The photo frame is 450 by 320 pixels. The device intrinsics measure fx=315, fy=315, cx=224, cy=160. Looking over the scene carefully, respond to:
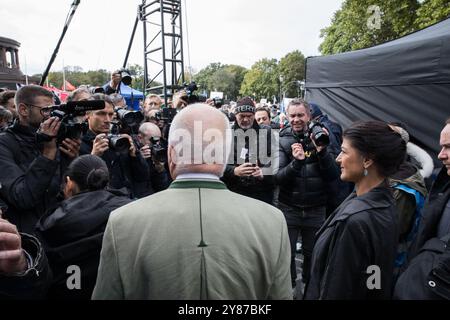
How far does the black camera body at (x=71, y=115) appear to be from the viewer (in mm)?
2207

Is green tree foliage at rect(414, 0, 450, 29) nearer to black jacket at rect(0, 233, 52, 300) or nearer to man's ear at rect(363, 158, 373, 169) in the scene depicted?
man's ear at rect(363, 158, 373, 169)

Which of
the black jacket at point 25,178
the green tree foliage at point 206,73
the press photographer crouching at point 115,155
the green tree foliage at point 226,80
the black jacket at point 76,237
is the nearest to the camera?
the black jacket at point 76,237

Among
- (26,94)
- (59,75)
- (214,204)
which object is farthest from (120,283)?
(59,75)

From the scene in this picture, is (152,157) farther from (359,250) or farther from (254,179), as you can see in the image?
(359,250)

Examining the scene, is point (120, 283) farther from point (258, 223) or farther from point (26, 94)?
point (26, 94)

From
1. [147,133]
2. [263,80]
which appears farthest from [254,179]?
[263,80]

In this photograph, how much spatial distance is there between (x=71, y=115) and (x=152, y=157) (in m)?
1.08

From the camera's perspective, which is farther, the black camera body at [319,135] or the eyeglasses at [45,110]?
the black camera body at [319,135]

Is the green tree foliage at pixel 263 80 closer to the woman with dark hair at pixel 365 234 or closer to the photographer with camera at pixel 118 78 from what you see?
the photographer with camera at pixel 118 78

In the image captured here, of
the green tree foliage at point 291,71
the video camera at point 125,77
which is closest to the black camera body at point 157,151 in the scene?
the video camera at point 125,77

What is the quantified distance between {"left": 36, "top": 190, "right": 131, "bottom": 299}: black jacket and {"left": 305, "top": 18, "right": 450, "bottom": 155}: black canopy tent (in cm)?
368

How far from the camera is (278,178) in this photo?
3.17 metres

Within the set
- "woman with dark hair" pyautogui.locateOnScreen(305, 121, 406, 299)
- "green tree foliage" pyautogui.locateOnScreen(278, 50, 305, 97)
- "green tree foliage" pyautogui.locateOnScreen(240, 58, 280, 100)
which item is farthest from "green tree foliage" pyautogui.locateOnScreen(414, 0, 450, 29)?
"green tree foliage" pyautogui.locateOnScreen(240, 58, 280, 100)
